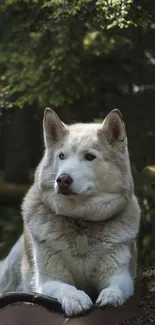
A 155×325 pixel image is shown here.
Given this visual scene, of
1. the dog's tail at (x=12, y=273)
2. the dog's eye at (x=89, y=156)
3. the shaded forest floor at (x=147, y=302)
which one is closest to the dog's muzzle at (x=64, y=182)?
the dog's eye at (x=89, y=156)

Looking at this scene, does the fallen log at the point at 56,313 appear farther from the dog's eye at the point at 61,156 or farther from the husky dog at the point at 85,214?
the dog's eye at the point at 61,156

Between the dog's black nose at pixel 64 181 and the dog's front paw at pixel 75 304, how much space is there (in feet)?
2.47

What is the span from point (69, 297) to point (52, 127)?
145cm

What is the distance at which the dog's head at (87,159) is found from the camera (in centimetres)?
525

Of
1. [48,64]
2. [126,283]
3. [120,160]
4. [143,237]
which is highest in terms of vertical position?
[120,160]

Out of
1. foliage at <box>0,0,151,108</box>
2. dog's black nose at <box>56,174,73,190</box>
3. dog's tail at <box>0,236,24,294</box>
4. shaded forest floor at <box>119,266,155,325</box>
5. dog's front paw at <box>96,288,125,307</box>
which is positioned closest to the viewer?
shaded forest floor at <box>119,266,155,325</box>

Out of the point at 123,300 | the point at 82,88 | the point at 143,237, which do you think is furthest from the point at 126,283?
the point at 82,88

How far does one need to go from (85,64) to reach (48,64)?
3.79ft

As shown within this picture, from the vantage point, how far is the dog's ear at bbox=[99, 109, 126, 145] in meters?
5.46

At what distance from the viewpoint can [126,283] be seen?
522 cm

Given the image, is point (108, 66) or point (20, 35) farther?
point (108, 66)

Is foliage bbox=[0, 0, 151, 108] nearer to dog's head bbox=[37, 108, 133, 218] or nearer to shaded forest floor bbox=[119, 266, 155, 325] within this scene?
dog's head bbox=[37, 108, 133, 218]

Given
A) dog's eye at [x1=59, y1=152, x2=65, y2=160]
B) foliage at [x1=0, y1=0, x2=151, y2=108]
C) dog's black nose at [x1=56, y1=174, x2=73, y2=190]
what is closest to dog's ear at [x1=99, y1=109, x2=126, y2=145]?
dog's eye at [x1=59, y1=152, x2=65, y2=160]

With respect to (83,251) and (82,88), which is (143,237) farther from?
(83,251)
